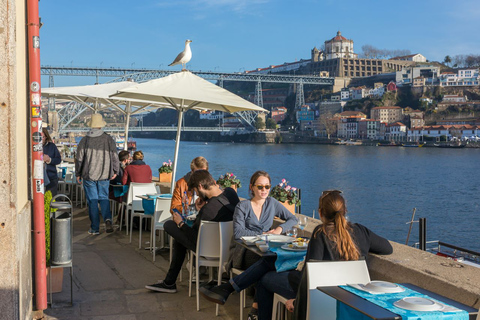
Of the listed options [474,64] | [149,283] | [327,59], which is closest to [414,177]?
[149,283]

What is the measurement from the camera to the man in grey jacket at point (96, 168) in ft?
12.5

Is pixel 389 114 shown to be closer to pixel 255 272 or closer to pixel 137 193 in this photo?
pixel 137 193

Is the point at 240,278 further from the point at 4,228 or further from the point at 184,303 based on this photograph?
the point at 4,228

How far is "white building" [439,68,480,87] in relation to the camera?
66944 mm

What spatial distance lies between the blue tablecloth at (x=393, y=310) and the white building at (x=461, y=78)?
69987 millimetres

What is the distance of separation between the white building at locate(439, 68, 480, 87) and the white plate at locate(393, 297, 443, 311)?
70.0 metres

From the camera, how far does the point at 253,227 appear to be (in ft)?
7.25

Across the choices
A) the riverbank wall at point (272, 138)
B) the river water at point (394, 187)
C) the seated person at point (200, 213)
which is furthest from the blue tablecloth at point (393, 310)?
the riverbank wall at point (272, 138)

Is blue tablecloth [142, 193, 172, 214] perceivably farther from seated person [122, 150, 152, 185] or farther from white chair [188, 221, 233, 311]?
white chair [188, 221, 233, 311]

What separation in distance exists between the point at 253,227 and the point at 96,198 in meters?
1.93

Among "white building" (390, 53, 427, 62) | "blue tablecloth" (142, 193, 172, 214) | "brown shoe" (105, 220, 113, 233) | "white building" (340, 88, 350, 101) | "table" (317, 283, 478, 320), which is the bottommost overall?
"brown shoe" (105, 220, 113, 233)

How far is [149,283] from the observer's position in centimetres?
260

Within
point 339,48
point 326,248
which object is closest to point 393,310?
point 326,248

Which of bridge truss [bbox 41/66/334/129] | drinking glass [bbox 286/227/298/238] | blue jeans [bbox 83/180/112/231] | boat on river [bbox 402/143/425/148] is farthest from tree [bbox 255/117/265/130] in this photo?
drinking glass [bbox 286/227/298/238]
